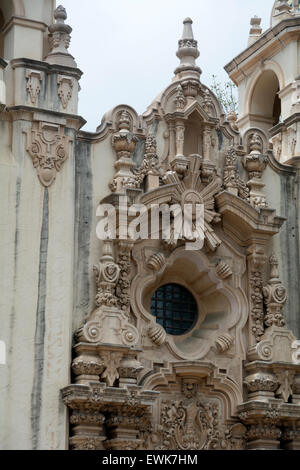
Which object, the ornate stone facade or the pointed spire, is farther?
the pointed spire

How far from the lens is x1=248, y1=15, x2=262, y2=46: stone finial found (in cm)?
2528

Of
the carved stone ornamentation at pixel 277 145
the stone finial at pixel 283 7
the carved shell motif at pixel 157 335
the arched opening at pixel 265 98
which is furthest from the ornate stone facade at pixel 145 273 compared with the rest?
the stone finial at pixel 283 7

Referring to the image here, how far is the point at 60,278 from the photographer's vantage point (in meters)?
19.3

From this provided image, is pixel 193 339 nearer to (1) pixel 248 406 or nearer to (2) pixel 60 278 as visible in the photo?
(1) pixel 248 406

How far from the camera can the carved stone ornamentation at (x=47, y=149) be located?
64.8ft

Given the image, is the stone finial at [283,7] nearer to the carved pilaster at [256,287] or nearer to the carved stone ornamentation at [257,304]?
the carved pilaster at [256,287]

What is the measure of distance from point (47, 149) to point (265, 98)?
24.0 feet

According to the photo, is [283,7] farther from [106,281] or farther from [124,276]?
[106,281]

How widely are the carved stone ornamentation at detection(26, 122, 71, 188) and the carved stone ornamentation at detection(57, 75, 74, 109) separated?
0.52 metres

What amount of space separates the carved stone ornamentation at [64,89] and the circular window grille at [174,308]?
4.15 meters

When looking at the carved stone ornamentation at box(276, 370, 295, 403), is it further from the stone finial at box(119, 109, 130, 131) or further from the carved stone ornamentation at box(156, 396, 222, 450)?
the stone finial at box(119, 109, 130, 131)

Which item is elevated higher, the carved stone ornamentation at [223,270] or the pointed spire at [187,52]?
the pointed spire at [187,52]

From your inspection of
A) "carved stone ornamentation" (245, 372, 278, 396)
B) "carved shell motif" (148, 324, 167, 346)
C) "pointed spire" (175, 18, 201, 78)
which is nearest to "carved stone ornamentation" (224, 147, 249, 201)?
"pointed spire" (175, 18, 201, 78)

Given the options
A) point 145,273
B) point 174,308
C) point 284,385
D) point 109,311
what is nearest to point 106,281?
Result: point 109,311
